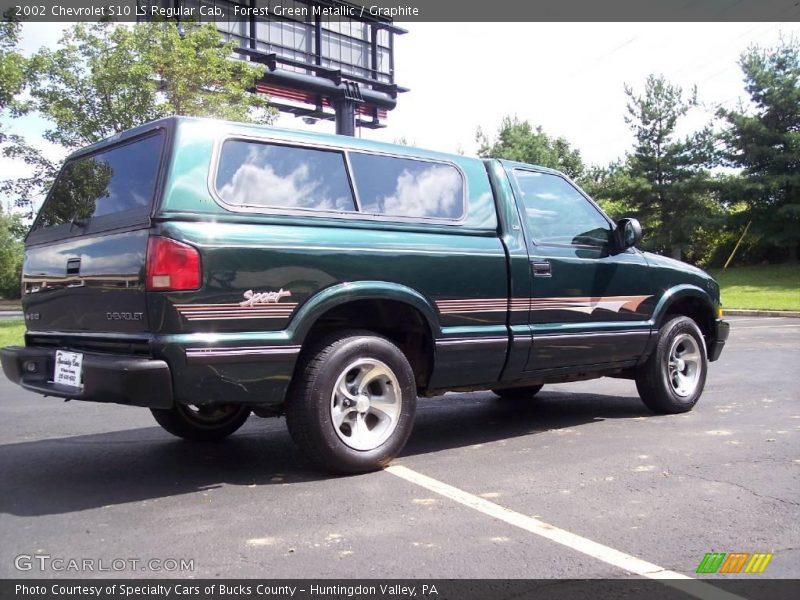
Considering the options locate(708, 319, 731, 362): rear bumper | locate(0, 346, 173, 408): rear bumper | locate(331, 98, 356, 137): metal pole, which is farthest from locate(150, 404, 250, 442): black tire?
locate(331, 98, 356, 137): metal pole

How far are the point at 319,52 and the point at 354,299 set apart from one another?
1066 inches

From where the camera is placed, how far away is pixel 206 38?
17609 millimetres

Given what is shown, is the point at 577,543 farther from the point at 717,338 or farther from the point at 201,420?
the point at 717,338

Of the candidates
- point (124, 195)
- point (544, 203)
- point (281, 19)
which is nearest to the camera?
point (124, 195)

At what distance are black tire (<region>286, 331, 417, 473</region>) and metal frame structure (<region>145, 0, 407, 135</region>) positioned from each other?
22.6 metres

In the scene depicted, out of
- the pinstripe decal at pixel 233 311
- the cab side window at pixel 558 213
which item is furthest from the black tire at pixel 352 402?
the cab side window at pixel 558 213

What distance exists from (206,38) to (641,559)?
17.5 metres

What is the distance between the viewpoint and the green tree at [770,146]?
29.1 meters

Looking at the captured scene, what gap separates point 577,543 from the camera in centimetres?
314

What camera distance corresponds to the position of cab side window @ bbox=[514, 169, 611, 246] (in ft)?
17.1

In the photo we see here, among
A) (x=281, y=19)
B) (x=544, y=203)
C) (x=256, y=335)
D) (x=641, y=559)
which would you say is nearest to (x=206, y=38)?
(x=281, y=19)

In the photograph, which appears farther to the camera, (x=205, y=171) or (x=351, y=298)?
(x=351, y=298)

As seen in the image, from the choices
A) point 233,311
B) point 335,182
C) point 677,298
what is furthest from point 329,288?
point 677,298

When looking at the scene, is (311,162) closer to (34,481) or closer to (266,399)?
(266,399)
